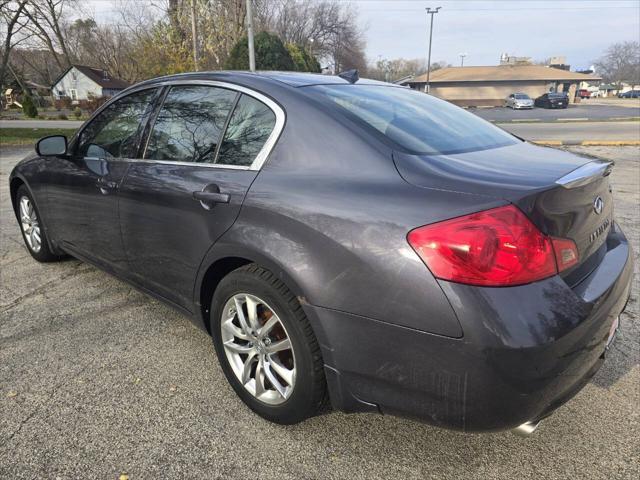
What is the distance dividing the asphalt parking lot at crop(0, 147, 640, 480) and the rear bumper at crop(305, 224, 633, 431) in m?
0.39

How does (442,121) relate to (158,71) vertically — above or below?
below

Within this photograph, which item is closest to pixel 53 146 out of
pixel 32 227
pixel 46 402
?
pixel 32 227

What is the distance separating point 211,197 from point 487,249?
1297 mm

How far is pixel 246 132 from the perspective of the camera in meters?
2.31

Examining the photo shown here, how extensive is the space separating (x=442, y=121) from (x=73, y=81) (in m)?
71.5

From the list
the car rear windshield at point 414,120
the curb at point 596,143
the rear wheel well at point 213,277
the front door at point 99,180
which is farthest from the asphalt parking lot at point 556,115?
the rear wheel well at point 213,277

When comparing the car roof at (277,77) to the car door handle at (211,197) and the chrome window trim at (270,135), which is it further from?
the car door handle at (211,197)

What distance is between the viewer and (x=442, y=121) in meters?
2.51

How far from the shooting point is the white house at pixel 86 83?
59.3 metres

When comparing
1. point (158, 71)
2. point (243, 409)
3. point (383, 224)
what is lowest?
point (243, 409)

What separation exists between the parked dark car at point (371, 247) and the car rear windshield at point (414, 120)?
16mm

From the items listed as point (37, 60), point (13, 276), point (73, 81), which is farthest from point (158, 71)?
point (37, 60)

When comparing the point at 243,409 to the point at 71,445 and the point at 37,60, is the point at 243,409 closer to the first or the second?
the point at 71,445

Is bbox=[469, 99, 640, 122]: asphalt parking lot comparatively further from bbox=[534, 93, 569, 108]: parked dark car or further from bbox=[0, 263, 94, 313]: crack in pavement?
bbox=[0, 263, 94, 313]: crack in pavement
